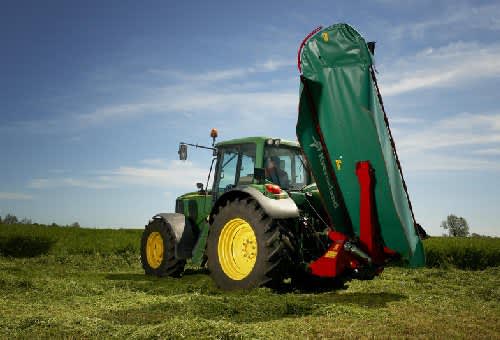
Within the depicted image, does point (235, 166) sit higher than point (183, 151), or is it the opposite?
point (183, 151)

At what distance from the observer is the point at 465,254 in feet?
42.5

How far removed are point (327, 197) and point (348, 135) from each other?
904 millimetres

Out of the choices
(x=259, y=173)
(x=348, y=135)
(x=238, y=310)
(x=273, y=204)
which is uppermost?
(x=348, y=135)

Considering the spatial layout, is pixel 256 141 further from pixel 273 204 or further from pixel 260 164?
pixel 273 204

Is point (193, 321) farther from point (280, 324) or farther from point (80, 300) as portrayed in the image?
point (80, 300)

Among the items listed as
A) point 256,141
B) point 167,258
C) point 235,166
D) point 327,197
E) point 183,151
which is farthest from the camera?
point 167,258

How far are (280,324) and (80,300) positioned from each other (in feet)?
9.63

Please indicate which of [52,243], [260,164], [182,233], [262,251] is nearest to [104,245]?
[52,243]

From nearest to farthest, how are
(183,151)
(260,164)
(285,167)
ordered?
(260,164)
(285,167)
(183,151)

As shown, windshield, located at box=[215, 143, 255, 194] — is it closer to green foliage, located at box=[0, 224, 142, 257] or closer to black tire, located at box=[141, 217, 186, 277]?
black tire, located at box=[141, 217, 186, 277]

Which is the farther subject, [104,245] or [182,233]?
[104,245]

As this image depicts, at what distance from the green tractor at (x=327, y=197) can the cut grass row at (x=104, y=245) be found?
769cm

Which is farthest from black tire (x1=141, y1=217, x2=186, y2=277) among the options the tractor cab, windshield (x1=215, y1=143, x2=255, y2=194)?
windshield (x1=215, y1=143, x2=255, y2=194)

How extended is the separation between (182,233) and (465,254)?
8.64 metres
